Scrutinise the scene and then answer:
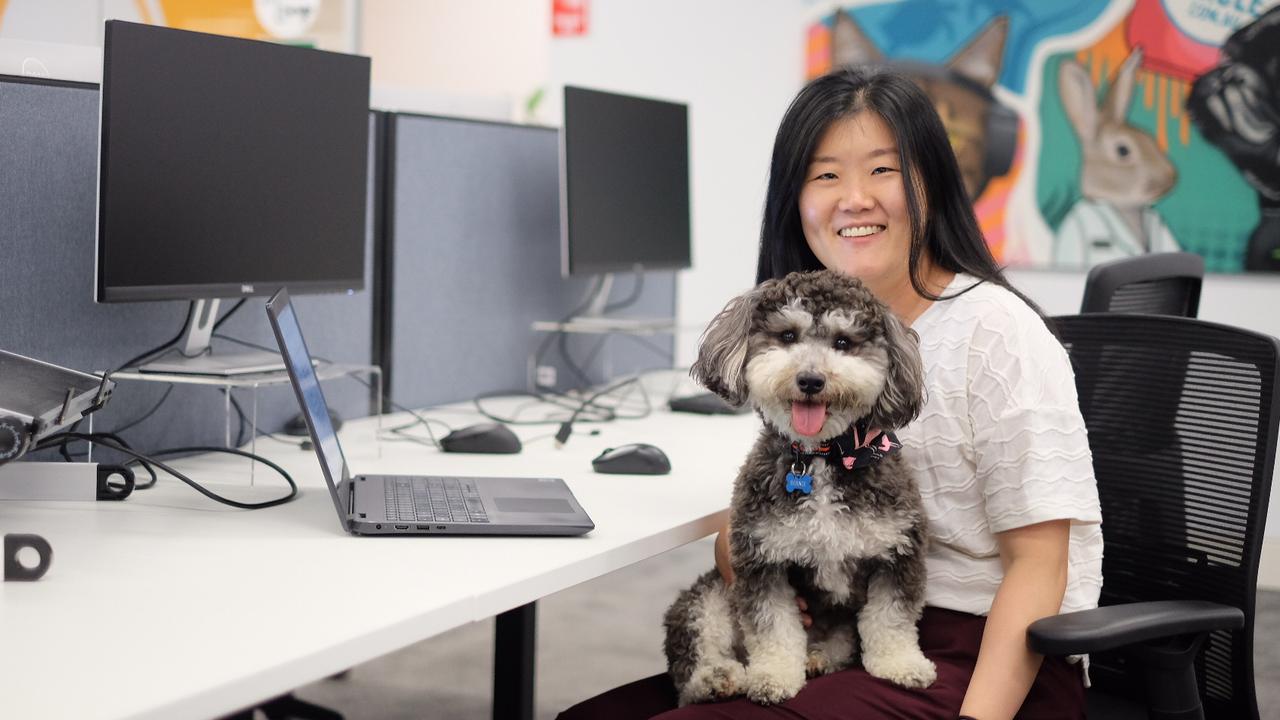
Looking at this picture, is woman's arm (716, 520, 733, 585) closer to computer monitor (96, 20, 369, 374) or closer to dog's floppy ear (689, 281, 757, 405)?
dog's floppy ear (689, 281, 757, 405)

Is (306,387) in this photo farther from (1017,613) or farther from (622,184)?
(622,184)

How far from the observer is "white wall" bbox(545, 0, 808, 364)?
4195 mm

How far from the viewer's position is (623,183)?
2.30 meters

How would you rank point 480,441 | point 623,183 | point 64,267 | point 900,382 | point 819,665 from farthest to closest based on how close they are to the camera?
point 623,183
point 480,441
point 64,267
point 819,665
point 900,382

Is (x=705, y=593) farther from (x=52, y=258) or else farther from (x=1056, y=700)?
(x=52, y=258)

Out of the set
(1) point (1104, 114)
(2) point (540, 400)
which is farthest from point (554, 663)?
(1) point (1104, 114)

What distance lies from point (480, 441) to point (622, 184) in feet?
2.69

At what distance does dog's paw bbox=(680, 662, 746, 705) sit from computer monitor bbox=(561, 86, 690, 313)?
3.55 ft

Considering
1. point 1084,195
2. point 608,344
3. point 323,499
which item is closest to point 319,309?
point 323,499

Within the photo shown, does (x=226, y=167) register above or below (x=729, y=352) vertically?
above

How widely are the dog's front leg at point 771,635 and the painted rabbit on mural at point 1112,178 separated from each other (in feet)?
9.26

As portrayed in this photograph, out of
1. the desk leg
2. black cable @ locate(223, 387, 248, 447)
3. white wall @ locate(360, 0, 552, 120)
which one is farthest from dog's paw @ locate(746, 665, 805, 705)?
white wall @ locate(360, 0, 552, 120)

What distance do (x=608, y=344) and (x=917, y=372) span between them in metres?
1.50

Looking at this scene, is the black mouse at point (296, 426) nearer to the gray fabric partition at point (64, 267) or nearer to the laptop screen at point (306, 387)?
the gray fabric partition at point (64, 267)
